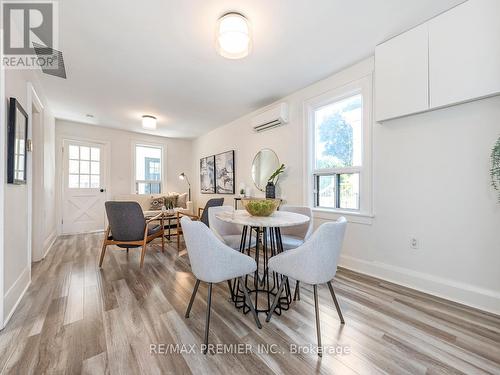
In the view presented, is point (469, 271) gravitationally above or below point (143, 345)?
above

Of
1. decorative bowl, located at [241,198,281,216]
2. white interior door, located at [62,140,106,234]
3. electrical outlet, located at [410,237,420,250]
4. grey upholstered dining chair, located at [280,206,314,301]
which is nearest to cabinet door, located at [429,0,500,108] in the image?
electrical outlet, located at [410,237,420,250]

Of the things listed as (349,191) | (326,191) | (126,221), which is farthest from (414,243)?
(126,221)

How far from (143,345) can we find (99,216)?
4.53m

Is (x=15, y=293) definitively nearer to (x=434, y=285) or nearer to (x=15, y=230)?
(x=15, y=230)

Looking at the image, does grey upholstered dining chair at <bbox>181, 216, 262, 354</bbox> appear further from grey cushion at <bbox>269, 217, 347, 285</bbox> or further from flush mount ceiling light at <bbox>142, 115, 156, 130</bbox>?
flush mount ceiling light at <bbox>142, 115, 156, 130</bbox>

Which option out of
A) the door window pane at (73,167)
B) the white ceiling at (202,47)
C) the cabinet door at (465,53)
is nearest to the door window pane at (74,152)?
the door window pane at (73,167)

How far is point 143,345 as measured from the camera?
1.33 m

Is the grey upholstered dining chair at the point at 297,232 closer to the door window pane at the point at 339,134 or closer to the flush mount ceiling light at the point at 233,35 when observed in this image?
the door window pane at the point at 339,134

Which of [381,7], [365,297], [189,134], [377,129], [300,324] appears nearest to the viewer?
[300,324]

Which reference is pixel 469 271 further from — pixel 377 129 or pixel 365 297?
pixel 377 129

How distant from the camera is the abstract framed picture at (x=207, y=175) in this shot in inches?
203

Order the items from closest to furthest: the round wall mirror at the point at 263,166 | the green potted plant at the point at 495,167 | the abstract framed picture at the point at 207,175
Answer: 1. the green potted plant at the point at 495,167
2. the round wall mirror at the point at 263,166
3. the abstract framed picture at the point at 207,175

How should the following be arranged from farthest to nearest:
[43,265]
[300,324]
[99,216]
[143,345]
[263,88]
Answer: [99,216] → [263,88] → [43,265] → [300,324] → [143,345]

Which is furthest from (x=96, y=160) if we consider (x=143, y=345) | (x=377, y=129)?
(x=377, y=129)
